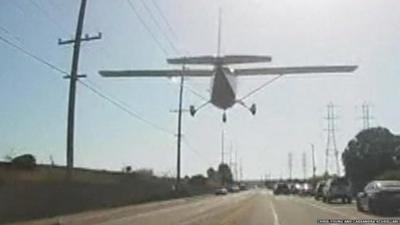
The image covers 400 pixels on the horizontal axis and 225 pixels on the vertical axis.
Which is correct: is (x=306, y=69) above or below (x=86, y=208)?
above

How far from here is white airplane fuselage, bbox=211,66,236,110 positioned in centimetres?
3759

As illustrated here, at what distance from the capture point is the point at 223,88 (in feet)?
124

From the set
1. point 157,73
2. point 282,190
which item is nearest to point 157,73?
point 157,73

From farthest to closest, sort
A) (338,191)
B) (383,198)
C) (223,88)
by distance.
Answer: (338,191), (223,88), (383,198)

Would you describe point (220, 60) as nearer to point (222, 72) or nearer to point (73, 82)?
point (222, 72)

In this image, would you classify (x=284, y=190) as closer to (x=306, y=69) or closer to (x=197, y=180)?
(x=197, y=180)

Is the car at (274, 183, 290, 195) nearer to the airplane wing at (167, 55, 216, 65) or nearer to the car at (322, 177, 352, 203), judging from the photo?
the car at (322, 177, 352, 203)

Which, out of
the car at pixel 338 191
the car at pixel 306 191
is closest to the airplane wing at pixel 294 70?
the car at pixel 338 191

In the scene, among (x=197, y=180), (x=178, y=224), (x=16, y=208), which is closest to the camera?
(x=178, y=224)

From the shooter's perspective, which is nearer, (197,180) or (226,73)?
(226,73)

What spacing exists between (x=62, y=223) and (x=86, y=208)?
52.3 feet

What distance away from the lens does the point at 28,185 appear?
1521 inches

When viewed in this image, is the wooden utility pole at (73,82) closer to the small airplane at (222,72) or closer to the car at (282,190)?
the small airplane at (222,72)

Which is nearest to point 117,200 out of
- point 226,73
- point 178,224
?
point 226,73
